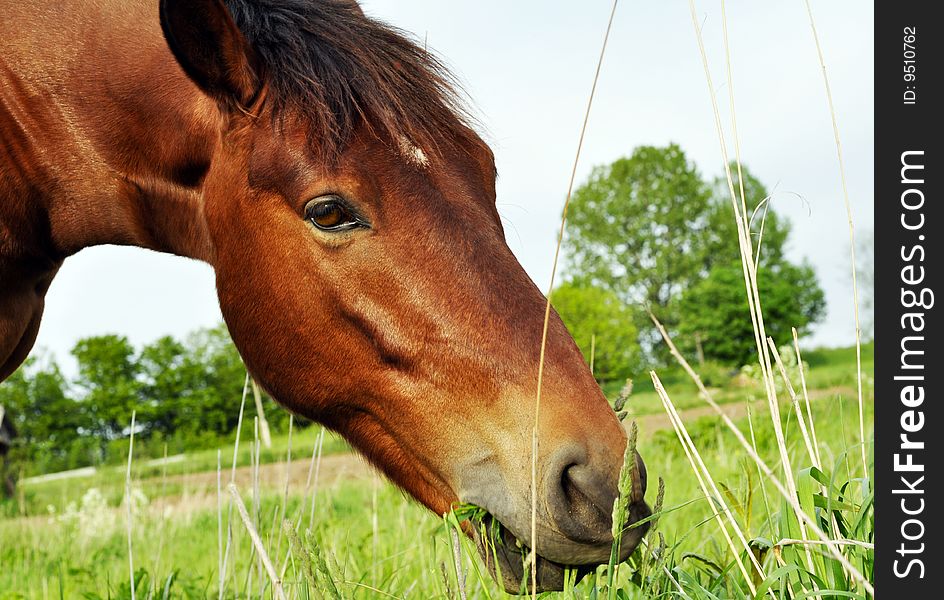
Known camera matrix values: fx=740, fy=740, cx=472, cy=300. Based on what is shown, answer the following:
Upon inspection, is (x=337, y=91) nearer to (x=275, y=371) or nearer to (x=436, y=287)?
(x=436, y=287)

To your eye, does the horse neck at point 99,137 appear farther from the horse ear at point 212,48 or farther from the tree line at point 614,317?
the tree line at point 614,317

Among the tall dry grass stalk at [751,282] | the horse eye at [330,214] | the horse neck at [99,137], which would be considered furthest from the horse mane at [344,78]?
the tall dry grass stalk at [751,282]

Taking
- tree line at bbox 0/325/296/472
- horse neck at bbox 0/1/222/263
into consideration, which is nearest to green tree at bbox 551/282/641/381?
tree line at bbox 0/325/296/472

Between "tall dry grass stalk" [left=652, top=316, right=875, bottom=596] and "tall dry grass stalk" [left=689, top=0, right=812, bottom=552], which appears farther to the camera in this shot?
"tall dry grass stalk" [left=689, top=0, right=812, bottom=552]

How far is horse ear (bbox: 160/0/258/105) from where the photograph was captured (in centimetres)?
191

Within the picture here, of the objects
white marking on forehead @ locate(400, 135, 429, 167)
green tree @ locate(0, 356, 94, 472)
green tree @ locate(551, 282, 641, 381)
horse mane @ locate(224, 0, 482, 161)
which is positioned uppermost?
green tree @ locate(551, 282, 641, 381)

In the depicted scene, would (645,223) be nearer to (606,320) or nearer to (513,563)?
(606,320)

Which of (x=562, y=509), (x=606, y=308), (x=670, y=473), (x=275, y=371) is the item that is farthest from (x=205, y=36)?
Answer: (x=606, y=308)

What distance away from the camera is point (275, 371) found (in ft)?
6.72

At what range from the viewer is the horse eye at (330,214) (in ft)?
6.07

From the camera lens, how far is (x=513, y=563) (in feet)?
5.46

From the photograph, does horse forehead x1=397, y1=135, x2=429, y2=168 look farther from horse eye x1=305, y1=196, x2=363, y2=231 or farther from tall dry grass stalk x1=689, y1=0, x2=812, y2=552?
tall dry grass stalk x1=689, y1=0, x2=812, y2=552
